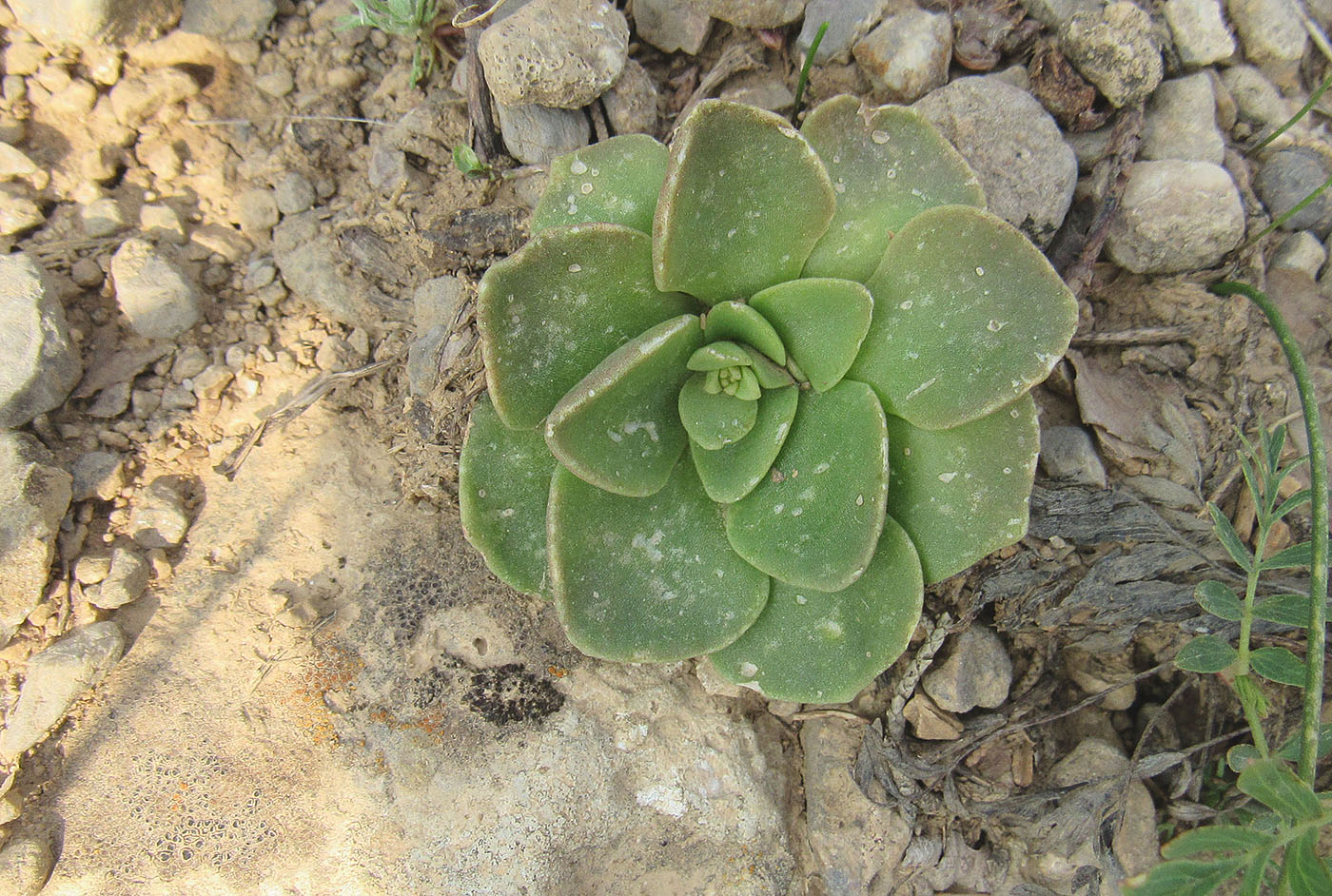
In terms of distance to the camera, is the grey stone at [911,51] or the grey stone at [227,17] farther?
the grey stone at [227,17]

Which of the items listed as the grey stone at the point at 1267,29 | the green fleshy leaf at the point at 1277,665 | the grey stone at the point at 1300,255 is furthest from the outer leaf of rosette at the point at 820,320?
the grey stone at the point at 1267,29

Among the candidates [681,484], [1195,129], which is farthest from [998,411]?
[1195,129]

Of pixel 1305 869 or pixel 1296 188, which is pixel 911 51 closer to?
pixel 1296 188

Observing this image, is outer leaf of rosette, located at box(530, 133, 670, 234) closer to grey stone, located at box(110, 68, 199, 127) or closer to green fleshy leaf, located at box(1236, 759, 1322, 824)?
grey stone, located at box(110, 68, 199, 127)

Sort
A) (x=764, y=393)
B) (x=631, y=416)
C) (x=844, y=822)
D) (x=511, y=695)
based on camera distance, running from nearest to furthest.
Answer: (x=631, y=416) < (x=764, y=393) < (x=511, y=695) < (x=844, y=822)

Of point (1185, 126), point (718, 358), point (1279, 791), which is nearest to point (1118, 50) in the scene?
point (1185, 126)

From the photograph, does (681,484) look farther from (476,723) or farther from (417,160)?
(417,160)

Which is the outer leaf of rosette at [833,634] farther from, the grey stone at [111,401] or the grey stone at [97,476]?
the grey stone at [111,401]
